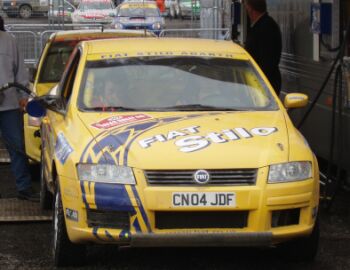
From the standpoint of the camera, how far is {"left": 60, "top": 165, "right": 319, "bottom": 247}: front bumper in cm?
564

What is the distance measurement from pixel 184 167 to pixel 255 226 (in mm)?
578

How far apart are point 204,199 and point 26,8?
2329 centimetres

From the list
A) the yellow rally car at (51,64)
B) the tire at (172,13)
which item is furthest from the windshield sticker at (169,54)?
the tire at (172,13)

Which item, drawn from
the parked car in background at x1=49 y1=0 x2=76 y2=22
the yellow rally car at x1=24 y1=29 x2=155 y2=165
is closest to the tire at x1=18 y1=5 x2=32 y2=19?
the parked car in background at x1=49 y1=0 x2=76 y2=22

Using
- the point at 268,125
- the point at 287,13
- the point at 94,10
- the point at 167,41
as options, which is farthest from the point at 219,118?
the point at 94,10

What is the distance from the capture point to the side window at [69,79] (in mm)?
7242

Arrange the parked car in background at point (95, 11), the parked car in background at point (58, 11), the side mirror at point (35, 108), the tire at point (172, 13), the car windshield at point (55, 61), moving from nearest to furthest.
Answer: the side mirror at point (35, 108)
the car windshield at point (55, 61)
the parked car in background at point (58, 11)
the parked car in background at point (95, 11)
the tire at point (172, 13)

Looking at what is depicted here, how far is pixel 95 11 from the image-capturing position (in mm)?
31656

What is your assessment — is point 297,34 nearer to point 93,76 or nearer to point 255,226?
point 93,76

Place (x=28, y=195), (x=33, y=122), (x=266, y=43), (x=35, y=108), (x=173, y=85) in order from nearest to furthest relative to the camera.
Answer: (x=173, y=85), (x=35, y=108), (x=28, y=195), (x=33, y=122), (x=266, y=43)

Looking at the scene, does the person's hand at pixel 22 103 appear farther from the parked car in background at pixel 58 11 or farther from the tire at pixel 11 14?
the tire at pixel 11 14

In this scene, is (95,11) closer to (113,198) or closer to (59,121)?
(59,121)

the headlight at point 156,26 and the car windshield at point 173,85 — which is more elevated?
the car windshield at point 173,85

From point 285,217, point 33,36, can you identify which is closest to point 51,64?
point 285,217
